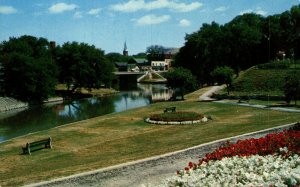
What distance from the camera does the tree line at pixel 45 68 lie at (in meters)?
74.3

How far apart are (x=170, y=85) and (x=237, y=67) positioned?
38.4 m

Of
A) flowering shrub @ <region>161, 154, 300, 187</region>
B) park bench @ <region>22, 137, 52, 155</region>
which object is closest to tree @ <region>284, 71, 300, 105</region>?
park bench @ <region>22, 137, 52, 155</region>

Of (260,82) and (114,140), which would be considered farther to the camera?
(260,82)

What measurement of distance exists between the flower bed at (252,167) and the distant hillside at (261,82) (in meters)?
39.9

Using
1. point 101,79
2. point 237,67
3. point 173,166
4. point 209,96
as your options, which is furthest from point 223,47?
point 173,166

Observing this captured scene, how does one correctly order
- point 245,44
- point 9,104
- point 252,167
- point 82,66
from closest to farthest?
point 252,167 < point 9,104 < point 245,44 < point 82,66

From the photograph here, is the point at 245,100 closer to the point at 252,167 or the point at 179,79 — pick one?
the point at 179,79

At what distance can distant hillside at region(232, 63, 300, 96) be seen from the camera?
182ft

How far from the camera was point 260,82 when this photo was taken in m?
58.8

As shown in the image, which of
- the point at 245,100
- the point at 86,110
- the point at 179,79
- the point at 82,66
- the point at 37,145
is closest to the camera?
the point at 37,145

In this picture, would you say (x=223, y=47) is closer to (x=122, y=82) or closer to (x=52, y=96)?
(x=52, y=96)

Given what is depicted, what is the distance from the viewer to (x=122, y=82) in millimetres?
137875

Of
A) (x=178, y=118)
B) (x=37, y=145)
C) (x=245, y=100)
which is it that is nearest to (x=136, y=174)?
(x=37, y=145)

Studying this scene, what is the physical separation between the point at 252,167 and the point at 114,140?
17585mm
